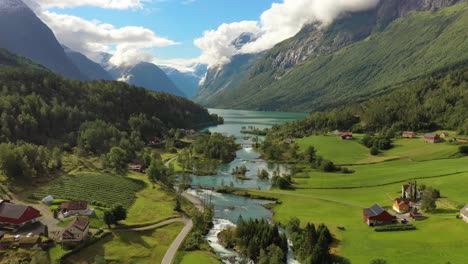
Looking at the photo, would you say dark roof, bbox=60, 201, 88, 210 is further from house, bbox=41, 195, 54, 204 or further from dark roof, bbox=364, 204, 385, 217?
dark roof, bbox=364, 204, 385, 217

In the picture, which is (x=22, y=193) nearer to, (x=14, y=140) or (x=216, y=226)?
(x=216, y=226)

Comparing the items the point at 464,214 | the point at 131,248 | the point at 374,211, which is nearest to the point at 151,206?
the point at 131,248

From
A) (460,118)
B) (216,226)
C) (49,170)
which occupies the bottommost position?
(216,226)

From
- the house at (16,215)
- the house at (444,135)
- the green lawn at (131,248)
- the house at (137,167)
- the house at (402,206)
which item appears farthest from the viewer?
the house at (444,135)

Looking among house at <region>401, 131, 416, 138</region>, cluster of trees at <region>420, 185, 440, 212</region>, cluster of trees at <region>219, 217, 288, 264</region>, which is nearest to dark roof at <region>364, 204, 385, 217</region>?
cluster of trees at <region>420, 185, 440, 212</region>

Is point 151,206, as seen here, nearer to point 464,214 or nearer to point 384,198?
point 384,198

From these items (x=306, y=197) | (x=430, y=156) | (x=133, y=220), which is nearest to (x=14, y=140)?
(x=133, y=220)

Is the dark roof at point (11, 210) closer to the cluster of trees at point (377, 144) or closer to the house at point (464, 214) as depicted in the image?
the house at point (464, 214)

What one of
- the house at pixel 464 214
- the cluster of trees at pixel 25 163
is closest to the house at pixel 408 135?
the house at pixel 464 214
